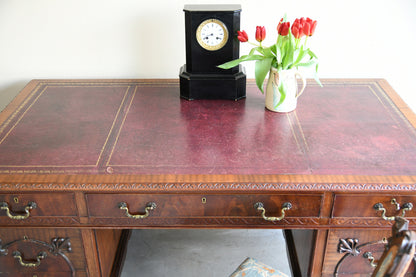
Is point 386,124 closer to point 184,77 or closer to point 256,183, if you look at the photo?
point 256,183

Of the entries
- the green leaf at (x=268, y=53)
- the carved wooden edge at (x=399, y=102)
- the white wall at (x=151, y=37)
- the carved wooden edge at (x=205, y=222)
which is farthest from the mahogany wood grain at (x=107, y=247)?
the carved wooden edge at (x=399, y=102)

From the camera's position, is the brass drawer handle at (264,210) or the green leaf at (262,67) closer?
the brass drawer handle at (264,210)

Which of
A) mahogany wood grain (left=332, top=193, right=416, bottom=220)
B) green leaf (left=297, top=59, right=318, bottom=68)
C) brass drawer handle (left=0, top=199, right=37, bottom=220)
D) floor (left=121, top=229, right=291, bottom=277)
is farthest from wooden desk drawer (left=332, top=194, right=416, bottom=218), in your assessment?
brass drawer handle (left=0, top=199, right=37, bottom=220)

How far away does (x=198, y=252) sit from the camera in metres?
1.90

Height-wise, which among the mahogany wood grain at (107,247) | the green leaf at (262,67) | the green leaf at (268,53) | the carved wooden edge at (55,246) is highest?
the green leaf at (268,53)

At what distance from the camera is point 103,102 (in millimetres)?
1586

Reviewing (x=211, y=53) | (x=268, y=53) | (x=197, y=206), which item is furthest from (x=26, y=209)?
(x=268, y=53)

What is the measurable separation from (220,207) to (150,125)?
391 mm

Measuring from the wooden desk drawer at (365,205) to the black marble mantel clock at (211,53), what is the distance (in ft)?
1.87

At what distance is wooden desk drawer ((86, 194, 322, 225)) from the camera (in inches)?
48.4

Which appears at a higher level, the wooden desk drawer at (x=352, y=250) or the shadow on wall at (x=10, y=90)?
the shadow on wall at (x=10, y=90)

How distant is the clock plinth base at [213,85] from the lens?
5.10 ft

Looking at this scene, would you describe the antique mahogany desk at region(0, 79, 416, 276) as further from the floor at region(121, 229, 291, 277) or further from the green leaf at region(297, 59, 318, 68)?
the floor at region(121, 229, 291, 277)

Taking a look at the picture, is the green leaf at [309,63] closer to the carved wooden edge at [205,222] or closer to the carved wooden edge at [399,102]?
the carved wooden edge at [399,102]
